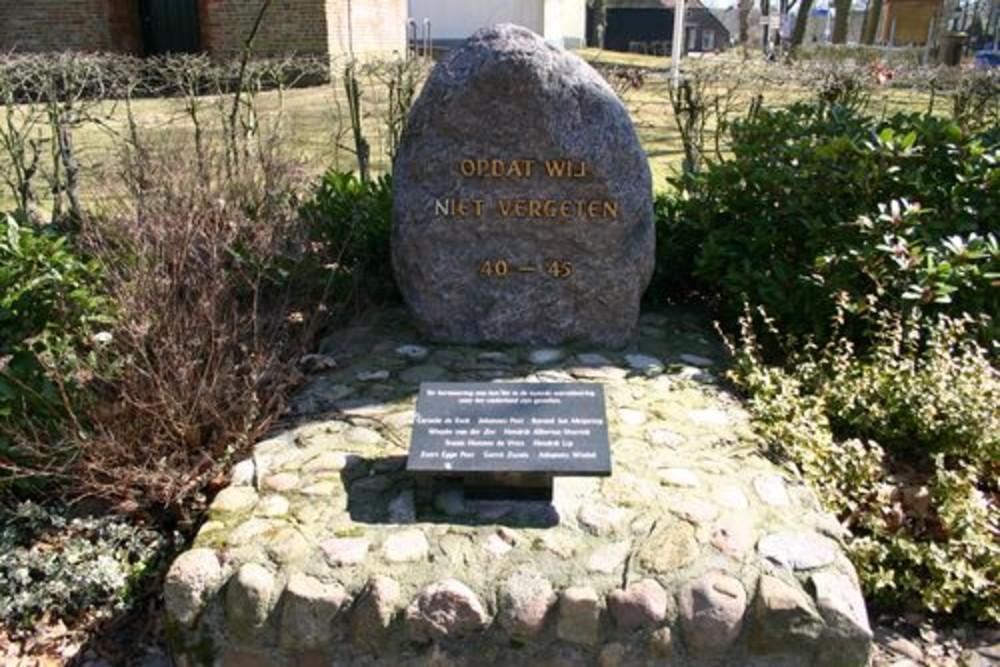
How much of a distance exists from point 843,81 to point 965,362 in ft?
17.2

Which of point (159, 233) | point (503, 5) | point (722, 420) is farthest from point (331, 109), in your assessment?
point (503, 5)

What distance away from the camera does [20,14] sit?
15.1 m

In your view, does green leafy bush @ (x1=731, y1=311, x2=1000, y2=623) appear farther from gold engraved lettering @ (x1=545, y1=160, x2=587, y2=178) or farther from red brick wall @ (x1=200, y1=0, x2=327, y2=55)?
red brick wall @ (x1=200, y1=0, x2=327, y2=55)

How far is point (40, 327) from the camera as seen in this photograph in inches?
152

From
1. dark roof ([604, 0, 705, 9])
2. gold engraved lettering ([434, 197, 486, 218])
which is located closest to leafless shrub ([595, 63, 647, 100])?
gold engraved lettering ([434, 197, 486, 218])

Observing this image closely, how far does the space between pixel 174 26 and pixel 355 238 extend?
42.6 feet

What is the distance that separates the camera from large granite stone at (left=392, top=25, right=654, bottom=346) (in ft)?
14.1

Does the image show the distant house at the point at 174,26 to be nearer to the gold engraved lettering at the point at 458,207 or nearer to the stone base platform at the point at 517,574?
the gold engraved lettering at the point at 458,207

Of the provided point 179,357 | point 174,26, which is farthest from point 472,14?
point 179,357

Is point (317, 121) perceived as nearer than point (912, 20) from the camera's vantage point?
Yes

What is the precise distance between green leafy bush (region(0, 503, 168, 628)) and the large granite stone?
1.88m

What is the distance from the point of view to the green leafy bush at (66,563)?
323 centimetres

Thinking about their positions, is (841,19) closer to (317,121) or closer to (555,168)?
(317,121)

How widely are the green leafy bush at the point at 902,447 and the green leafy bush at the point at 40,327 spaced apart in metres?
3.04
